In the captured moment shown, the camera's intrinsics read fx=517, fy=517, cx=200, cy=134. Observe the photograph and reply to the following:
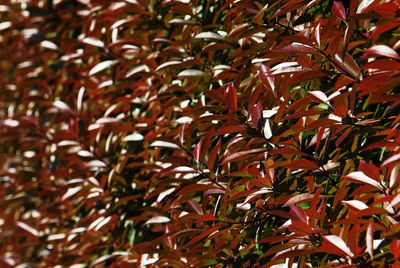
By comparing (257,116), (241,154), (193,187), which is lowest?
(193,187)

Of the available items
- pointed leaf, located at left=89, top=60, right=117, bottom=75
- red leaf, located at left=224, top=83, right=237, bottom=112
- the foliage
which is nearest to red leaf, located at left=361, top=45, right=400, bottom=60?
the foliage

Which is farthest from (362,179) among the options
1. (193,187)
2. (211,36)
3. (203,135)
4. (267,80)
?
(211,36)

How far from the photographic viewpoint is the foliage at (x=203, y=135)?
1.30 metres

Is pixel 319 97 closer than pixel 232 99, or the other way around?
pixel 319 97

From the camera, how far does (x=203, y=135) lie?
1.78 metres

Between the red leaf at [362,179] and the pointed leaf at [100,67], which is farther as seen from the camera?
the pointed leaf at [100,67]

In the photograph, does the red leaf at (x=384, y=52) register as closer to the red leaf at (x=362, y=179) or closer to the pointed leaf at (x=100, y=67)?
the red leaf at (x=362, y=179)

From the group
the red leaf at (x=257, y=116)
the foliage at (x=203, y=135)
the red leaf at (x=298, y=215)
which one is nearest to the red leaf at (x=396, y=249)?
the foliage at (x=203, y=135)

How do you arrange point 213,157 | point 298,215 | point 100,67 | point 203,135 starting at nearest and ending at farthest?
point 298,215 → point 213,157 → point 203,135 → point 100,67

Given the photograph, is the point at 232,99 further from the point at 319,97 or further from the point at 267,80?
the point at 319,97

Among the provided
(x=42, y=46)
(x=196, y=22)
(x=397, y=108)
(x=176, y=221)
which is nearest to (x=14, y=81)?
(x=42, y=46)

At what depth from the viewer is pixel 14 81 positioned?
3293 mm

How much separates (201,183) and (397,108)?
2.02 ft

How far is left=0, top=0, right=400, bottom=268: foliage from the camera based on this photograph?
130 cm
